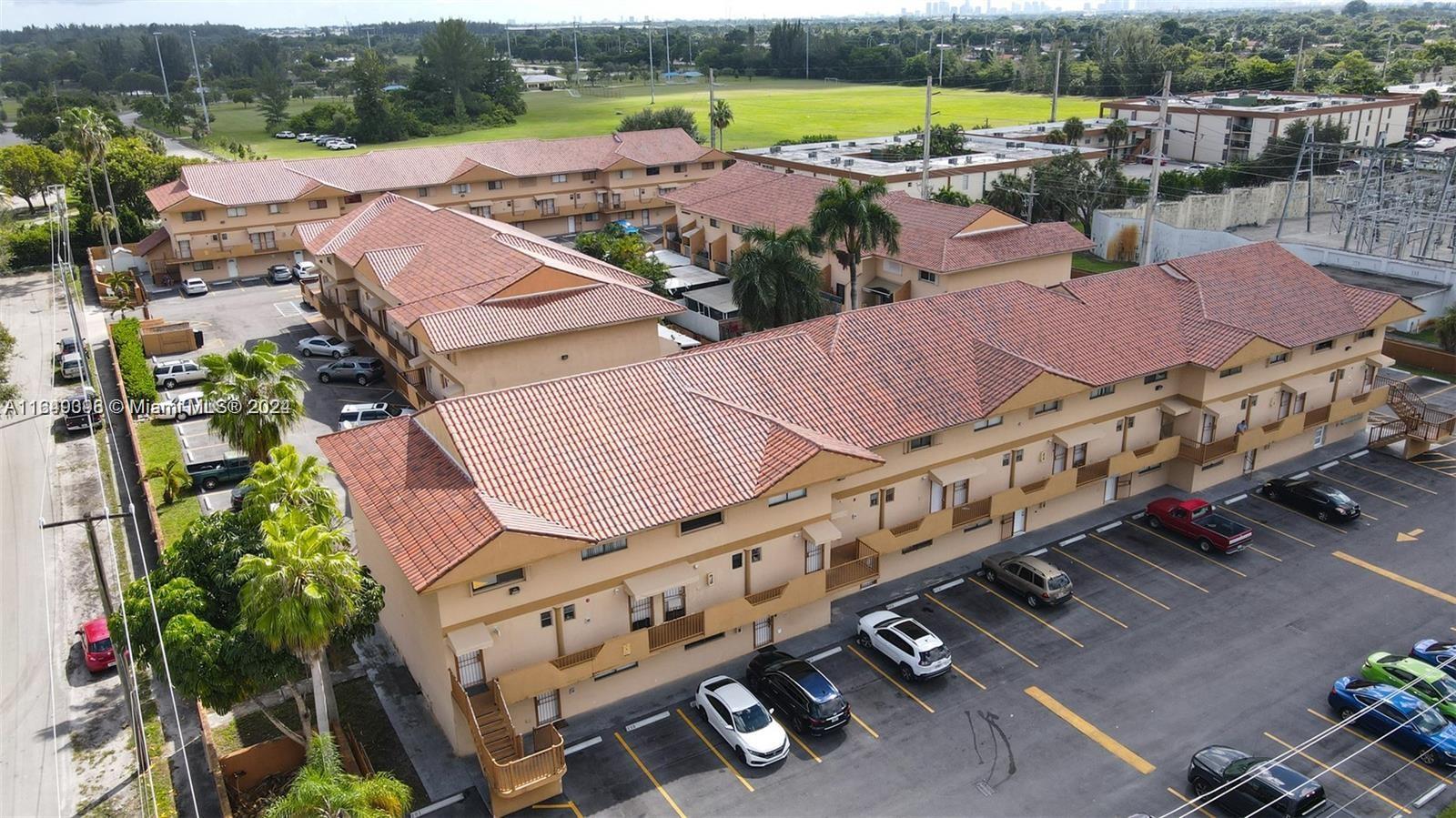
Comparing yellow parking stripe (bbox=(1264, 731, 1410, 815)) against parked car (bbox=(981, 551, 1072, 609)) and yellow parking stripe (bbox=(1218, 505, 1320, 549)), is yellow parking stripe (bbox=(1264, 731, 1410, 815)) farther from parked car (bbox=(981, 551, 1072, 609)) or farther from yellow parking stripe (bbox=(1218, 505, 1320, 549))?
yellow parking stripe (bbox=(1218, 505, 1320, 549))

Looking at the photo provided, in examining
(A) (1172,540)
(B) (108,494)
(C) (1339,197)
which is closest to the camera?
(A) (1172,540)

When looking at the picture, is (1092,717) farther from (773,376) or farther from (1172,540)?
(773,376)

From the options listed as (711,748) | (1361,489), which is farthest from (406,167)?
(1361,489)

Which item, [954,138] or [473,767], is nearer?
[473,767]

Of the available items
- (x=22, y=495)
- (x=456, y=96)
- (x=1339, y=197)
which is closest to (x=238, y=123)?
(x=456, y=96)

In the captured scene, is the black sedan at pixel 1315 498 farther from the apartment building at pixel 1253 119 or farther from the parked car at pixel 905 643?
the apartment building at pixel 1253 119

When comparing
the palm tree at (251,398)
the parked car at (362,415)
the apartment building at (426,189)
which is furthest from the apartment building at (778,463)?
the apartment building at (426,189)
